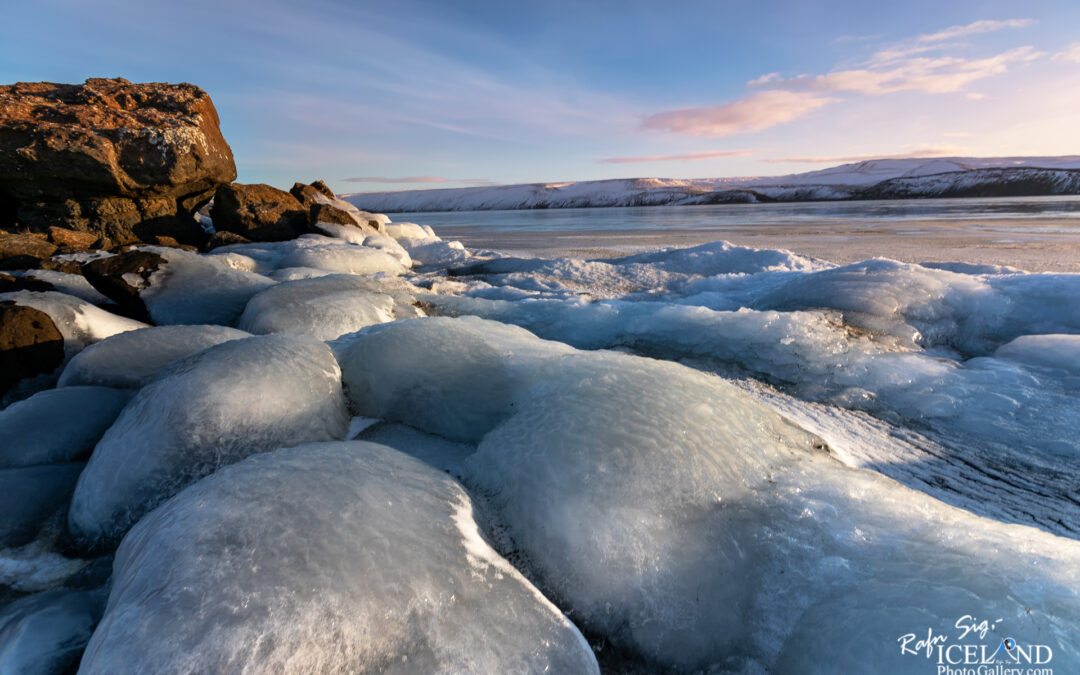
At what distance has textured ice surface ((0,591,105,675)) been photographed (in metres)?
1.08

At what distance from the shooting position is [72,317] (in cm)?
325

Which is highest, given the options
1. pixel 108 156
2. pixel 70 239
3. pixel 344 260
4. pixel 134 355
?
pixel 108 156

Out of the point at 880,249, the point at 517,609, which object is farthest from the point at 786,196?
the point at 517,609

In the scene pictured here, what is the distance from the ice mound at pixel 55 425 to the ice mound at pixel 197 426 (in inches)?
11.0

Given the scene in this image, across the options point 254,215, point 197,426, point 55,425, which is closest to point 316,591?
point 197,426

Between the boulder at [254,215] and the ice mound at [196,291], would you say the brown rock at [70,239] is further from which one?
the ice mound at [196,291]

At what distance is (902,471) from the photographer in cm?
208

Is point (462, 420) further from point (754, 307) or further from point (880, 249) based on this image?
point (880, 249)

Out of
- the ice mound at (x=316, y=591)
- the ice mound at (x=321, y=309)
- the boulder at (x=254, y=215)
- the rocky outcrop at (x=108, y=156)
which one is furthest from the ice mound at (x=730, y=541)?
the rocky outcrop at (x=108, y=156)

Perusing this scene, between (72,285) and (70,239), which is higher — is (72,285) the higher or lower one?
the lower one

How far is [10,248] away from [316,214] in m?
3.91

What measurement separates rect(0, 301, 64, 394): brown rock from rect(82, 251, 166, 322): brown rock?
121 centimetres

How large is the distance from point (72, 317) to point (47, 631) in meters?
2.97

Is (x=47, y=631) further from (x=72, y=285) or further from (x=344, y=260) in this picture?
(x=344, y=260)
